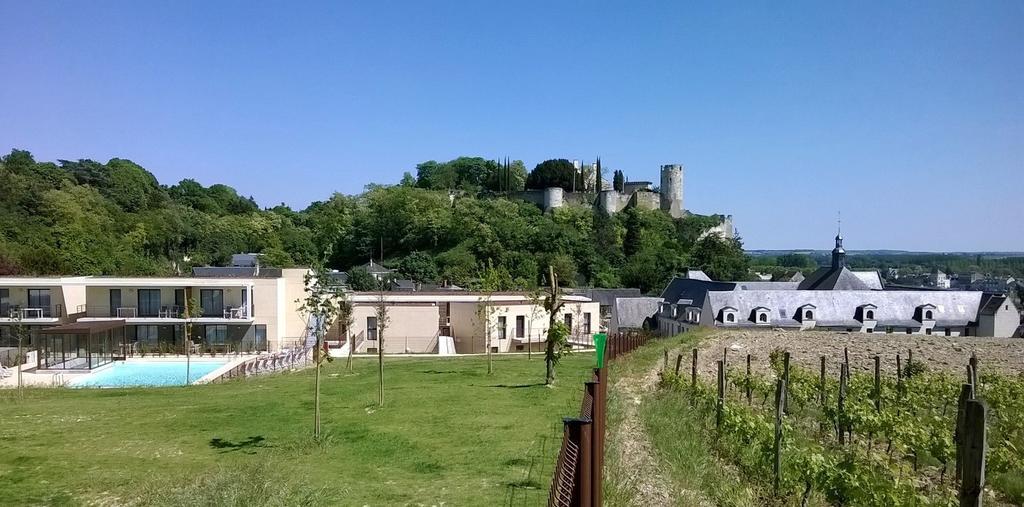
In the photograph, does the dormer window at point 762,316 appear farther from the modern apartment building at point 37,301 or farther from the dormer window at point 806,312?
the modern apartment building at point 37,301

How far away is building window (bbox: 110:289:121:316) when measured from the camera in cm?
2995

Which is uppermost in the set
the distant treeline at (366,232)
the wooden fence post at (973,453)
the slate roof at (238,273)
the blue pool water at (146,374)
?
the distant treeline at (366,232)

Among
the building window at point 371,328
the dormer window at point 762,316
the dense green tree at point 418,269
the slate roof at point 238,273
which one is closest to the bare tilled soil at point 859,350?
the dormer window at point 762,316

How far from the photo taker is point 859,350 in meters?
22.3

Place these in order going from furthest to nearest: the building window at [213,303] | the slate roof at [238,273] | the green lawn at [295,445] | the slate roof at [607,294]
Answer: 1. the slate roof at [607,294]
2. the slate roof at [238,273]
3. the building window at [213,303]
4. the green lawn at [295,445]

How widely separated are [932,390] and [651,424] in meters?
7.13

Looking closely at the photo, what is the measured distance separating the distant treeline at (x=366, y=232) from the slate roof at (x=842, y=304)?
1883 cm

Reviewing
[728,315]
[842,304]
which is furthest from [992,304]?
[728,315]

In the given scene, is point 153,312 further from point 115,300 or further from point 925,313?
point 925,313

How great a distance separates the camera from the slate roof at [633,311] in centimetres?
4906

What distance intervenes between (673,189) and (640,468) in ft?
269

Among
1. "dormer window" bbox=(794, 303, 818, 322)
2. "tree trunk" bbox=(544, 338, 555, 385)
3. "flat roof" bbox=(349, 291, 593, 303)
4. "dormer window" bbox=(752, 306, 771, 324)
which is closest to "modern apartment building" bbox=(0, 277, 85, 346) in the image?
"flat roof" bbox=(349, 291, 593, 303)

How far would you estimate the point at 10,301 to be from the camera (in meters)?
29.5

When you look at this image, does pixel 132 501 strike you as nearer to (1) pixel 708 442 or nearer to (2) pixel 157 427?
(2) pixel 157 427
